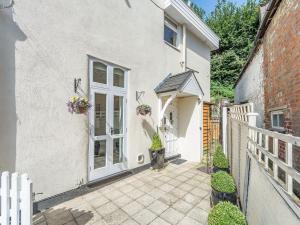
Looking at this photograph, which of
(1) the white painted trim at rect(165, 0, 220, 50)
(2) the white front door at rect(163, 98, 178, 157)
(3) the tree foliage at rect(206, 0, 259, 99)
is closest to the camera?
(1) the white painted trim at rect(165, 0, 220, 50)

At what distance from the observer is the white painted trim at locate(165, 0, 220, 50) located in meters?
6.31

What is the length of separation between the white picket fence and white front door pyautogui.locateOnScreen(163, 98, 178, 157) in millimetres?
5083

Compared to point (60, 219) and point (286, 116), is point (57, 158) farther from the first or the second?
point (286, 116)

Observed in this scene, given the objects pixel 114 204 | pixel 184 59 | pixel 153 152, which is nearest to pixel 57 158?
pixel 114 204

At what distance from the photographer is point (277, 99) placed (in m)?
3.28

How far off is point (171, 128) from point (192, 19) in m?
5.02

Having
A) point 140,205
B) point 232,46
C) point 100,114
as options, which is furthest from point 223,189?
point 232,46

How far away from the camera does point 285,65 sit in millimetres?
2885

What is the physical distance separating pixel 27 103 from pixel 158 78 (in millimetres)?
4201

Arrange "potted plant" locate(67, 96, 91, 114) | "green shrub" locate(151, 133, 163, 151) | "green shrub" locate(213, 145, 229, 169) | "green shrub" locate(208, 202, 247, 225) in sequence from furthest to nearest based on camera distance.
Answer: "green shrub" locate(151, 133, 163, 151) < "green shrub" locate(213, 145, 229, 169) < "potted plant" locate(67, 96, 91, 114) < "green shrub" locate(208, 202, 247, 225)

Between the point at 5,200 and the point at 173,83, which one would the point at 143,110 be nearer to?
the point at 173,83

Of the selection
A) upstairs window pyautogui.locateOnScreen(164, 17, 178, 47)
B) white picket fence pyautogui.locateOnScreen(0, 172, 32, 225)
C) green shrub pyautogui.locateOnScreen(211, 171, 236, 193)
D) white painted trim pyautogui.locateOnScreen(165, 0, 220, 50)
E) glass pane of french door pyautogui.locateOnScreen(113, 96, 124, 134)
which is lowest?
green shrub pyautogui.locateOnScreen(211, 171, 236, 193)

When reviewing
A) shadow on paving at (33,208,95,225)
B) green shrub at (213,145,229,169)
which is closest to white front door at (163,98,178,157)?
green shrub at (213,145,229,169)

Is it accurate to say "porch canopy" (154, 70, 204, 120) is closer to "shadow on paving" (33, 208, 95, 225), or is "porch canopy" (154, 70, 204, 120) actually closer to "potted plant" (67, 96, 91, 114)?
"potted plant" (67, 96, 91, 114)
